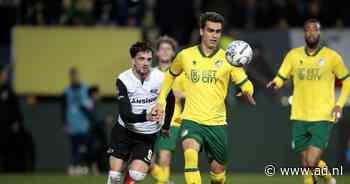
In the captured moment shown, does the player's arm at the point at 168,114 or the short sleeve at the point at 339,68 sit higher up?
the short sleeve at the point at 339,68

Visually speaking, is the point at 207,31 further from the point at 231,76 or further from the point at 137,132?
the point at 137,132

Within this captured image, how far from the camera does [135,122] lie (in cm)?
1342

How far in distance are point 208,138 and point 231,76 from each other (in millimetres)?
886

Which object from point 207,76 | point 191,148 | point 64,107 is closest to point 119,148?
point 191,148

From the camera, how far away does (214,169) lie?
43.8 feet

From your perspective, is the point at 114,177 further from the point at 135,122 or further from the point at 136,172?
the point at 135,122

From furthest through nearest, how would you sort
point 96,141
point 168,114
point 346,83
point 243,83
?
point 96,141, point 346,83, point 168,114, point 243,83

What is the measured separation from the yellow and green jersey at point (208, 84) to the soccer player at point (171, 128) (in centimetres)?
247

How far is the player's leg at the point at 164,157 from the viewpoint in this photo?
15781 millimetres

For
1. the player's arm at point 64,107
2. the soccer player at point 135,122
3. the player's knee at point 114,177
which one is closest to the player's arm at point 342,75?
the soccer player at point 135,122

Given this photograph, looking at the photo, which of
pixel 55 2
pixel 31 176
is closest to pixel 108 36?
pixel 55 2

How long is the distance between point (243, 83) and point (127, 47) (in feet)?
34.7

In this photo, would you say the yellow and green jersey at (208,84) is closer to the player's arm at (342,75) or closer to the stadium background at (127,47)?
the player's arm at (342,75)

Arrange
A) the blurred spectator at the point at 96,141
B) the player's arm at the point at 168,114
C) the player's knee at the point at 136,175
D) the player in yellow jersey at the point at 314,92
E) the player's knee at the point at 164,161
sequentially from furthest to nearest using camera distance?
the blurred spectator at the point at 96,141 < the player's knee at the point at 164,161 < the player in yellow jersey at the point at 314,92 < the player's arm at the point at 168,114 < the player's knee at the point at 136,175
